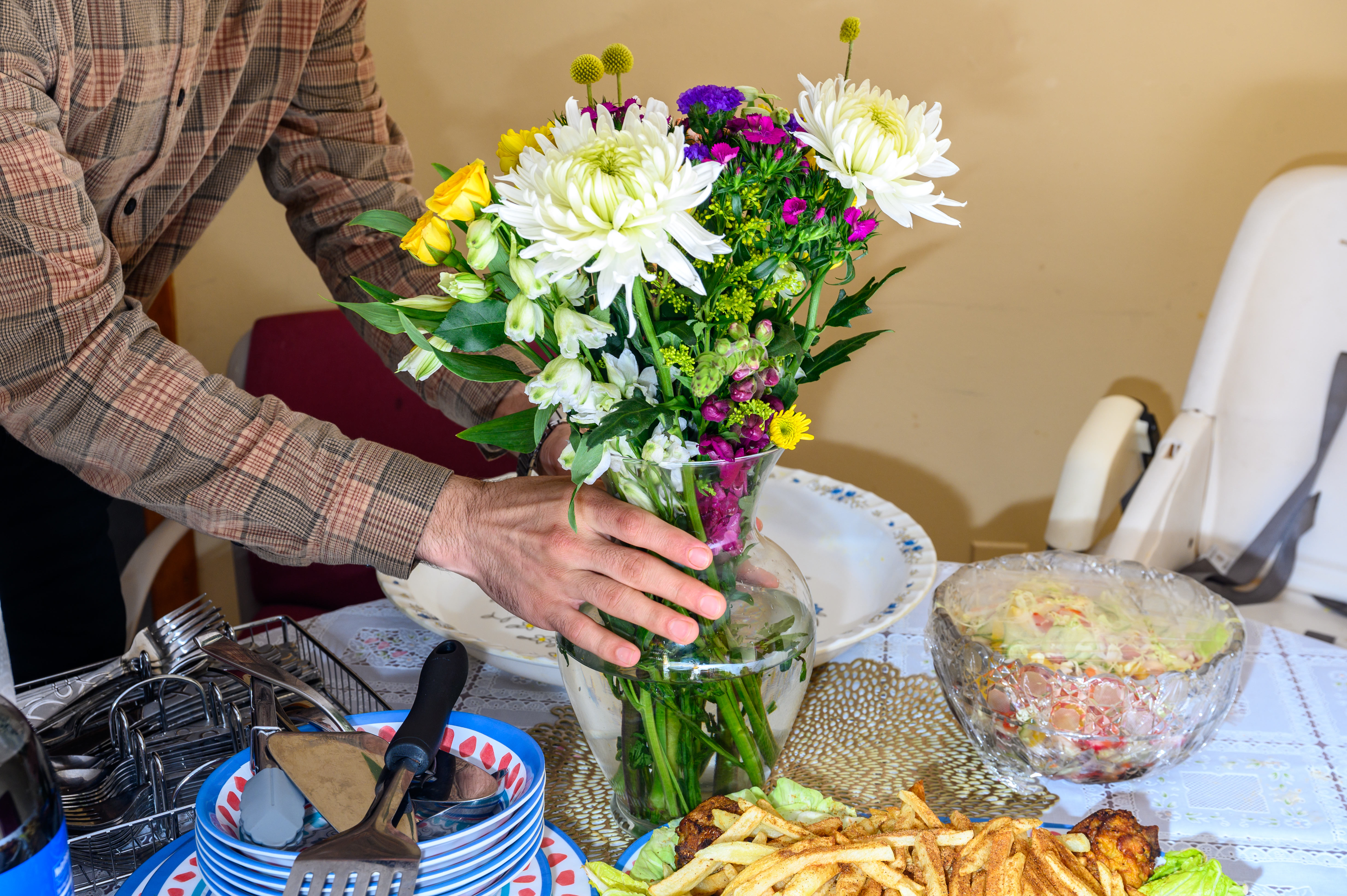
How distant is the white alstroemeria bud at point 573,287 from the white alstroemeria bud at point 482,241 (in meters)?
0.04

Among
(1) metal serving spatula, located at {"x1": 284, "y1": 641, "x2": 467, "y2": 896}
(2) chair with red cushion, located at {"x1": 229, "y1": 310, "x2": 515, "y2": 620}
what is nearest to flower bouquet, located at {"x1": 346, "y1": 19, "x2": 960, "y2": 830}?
(1) metal serving spatula, located at {"x1": 284, "y1": 641, "x2": 467, "y2": 896}

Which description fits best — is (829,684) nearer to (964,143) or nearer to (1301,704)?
(1301,704)

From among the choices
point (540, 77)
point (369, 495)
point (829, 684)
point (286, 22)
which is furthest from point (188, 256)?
point (829, 684)

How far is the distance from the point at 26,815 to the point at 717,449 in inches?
15.1

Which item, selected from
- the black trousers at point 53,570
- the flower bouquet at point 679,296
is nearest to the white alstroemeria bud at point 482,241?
the flower bouquet at point 679,296

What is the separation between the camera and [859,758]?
0.84 metres

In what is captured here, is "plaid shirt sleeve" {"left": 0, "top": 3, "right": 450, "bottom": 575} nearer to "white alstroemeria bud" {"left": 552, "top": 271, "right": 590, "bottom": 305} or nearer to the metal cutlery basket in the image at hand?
the metal cutlery basket

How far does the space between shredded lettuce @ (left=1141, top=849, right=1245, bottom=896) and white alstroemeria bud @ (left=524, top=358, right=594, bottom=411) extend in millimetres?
429

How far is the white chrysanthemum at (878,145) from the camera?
53cm

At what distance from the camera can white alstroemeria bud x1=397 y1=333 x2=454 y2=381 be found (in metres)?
0.58

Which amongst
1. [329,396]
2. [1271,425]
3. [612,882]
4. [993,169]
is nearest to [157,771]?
[612,882]

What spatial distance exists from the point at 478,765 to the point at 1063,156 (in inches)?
63.9

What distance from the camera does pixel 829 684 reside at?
94cm

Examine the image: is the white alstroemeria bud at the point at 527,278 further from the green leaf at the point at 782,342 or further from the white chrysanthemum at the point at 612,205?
the green leaf at the point at 782,342
